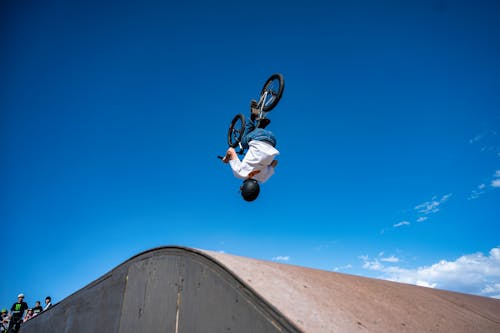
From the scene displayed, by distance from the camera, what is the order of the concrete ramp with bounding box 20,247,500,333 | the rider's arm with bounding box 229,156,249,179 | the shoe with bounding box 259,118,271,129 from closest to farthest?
the concrete ramp with bounding box 20,247,500,333 → the rider's arm with bounding box 229,156,249,179 → the shoe with bounding box 259,118,271,129

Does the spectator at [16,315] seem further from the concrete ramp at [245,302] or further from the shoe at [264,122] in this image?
the shoe at [264,122]

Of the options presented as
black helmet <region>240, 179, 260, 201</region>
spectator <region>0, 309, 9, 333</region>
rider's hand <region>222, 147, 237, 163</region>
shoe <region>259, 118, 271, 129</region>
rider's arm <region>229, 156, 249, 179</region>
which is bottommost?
spectator <region>0, 309, 9, 333</region>

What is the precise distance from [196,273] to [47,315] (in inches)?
144

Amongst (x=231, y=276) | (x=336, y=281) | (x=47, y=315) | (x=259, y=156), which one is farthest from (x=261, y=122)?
(x=47, y=315)

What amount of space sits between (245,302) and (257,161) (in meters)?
2.29

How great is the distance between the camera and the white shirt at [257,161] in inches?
163

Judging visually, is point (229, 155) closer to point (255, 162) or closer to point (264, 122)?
point (255, 162)

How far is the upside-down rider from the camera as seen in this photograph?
4.16 metres

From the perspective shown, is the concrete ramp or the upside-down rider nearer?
the concrete ramp

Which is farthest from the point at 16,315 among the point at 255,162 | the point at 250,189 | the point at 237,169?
the point at 255,162

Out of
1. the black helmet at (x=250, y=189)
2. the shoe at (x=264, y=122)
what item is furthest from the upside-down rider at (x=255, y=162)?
the shoe at (x=264, y=122)

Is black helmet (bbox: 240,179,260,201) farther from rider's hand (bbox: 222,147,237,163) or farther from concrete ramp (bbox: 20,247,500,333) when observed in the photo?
concrete ramp (bbox: 20,247,500,333)

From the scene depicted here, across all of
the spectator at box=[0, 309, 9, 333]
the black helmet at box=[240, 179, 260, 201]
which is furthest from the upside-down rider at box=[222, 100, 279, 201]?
the spectator at box=[0, 309, 9, 333]

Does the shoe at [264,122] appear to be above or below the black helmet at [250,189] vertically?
above
